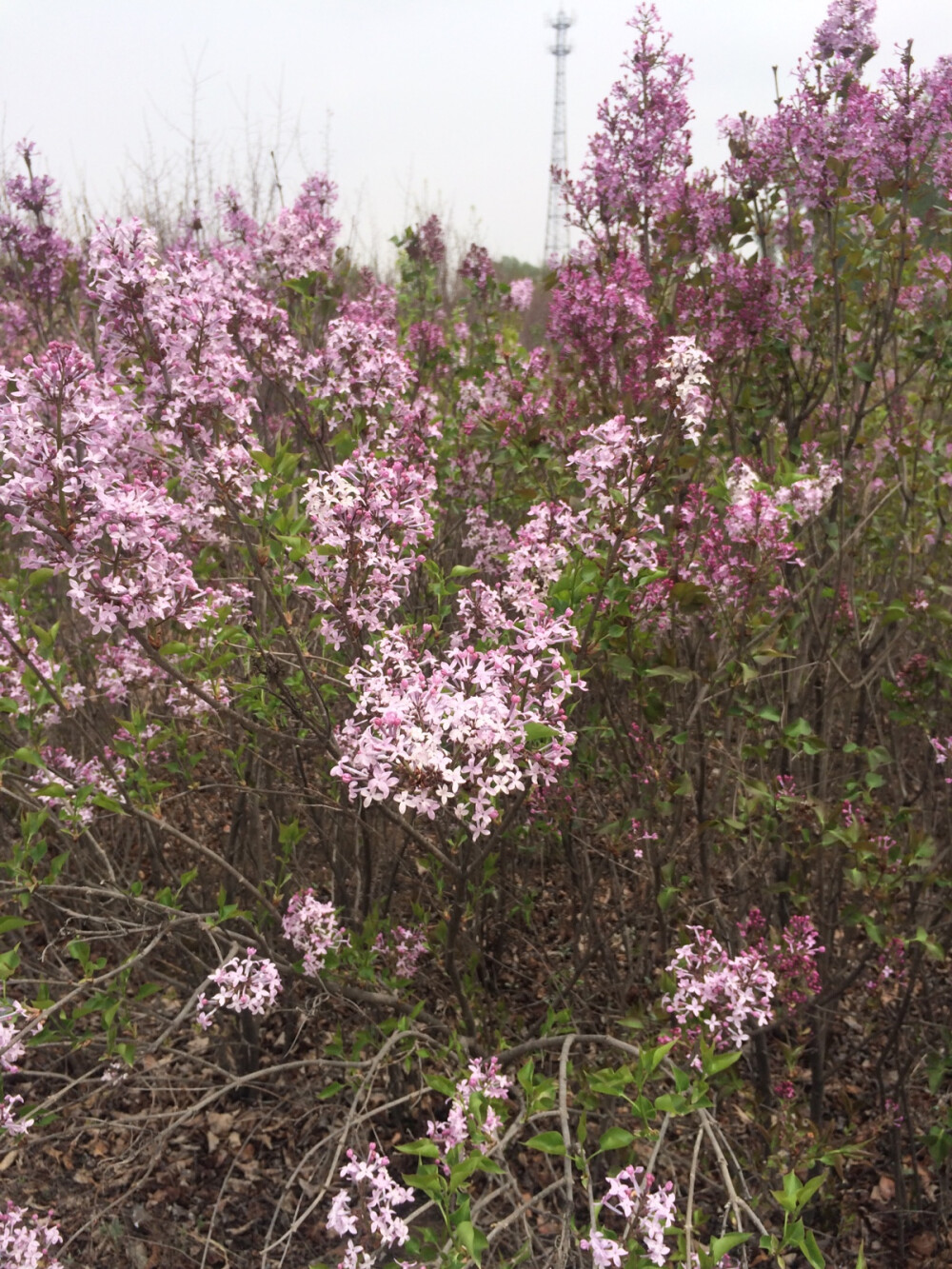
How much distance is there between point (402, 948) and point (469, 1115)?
1039 millimetres

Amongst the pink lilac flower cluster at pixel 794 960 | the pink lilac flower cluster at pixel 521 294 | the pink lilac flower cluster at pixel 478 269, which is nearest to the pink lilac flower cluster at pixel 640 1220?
the pink lilac flower cluster at pixel 794 960

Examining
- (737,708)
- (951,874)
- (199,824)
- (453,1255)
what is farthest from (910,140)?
(199,824)

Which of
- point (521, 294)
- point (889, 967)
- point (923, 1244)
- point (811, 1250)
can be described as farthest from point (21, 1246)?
point (521, 294)

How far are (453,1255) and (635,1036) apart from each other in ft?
5.06

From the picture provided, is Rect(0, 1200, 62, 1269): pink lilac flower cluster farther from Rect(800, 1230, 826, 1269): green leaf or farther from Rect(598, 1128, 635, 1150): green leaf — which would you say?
A: Rect(800, 1230, 826, 1269): green leaf

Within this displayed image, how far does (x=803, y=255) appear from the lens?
3975 mm

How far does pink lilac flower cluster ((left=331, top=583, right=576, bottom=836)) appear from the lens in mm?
1680

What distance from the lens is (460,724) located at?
1692 mm

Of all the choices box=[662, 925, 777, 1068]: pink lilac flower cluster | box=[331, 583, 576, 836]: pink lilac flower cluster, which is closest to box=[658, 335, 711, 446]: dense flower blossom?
box=[331, 583, 576, 836]: pink lilac flower cluster

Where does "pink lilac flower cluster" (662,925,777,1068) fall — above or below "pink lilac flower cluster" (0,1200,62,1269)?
above

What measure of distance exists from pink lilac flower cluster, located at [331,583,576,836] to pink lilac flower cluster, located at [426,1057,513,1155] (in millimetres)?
619

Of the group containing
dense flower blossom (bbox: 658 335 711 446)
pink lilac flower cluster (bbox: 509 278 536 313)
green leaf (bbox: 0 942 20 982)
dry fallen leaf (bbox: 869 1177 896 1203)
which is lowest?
dry fallen leaf (bbox: 869 1177 896 1203)

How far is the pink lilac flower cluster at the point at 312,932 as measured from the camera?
258cm

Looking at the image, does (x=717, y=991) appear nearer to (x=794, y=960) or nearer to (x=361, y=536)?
(x=794, y=960)
